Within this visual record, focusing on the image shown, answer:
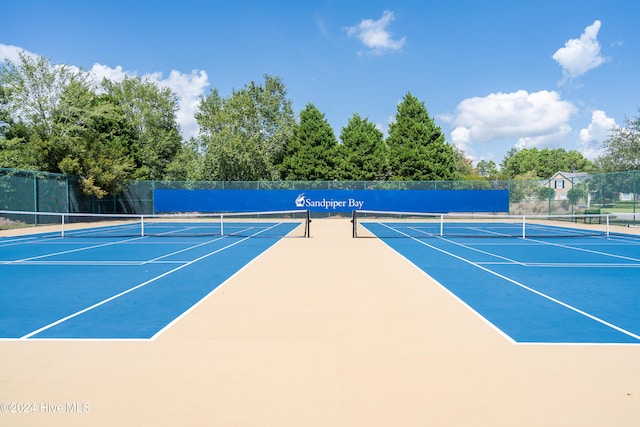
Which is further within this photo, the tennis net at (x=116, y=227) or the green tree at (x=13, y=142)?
the green tree at (x=13, y=142)

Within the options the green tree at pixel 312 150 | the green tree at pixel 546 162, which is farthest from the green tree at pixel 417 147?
the green tree at pixel 546 162

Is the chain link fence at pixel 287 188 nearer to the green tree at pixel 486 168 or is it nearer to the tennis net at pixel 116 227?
the tennis net at pixel 116 227

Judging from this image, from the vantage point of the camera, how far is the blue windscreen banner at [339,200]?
3400cm

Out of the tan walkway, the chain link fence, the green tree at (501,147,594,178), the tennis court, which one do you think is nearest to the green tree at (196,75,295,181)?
the chain link fence

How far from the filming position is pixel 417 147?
43000 millimetres

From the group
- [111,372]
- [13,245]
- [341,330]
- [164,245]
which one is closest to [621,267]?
[341,330]

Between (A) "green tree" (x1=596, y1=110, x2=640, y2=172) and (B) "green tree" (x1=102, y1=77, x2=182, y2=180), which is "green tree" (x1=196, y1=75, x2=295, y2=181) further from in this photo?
(A) "green tree" (x1=596, y1=110, x2=640, y2=172)

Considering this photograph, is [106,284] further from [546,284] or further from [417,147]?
[417,147]

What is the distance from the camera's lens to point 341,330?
5.52 m

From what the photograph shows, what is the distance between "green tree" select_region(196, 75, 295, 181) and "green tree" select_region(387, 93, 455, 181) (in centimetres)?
1068

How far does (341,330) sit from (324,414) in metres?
2.15

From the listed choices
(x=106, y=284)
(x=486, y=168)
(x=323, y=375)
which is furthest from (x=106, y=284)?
(x=486, y=168)

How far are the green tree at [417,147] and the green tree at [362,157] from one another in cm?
135

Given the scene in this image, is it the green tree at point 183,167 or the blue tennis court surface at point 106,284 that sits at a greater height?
the green tree at point 183,167
